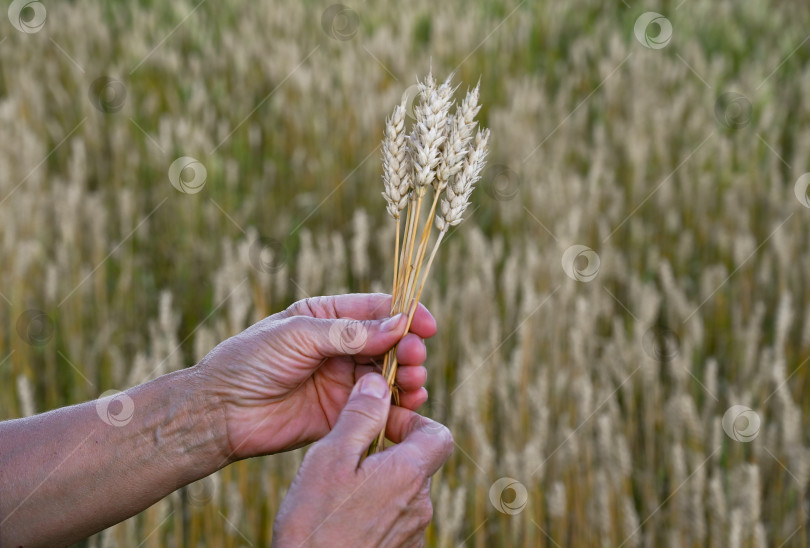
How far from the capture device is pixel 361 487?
1118mm

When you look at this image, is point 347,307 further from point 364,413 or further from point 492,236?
point 492,236

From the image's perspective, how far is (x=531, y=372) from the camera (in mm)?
2270

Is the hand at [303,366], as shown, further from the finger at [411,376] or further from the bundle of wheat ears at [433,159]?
the bundle of wheat ears at [433,159]

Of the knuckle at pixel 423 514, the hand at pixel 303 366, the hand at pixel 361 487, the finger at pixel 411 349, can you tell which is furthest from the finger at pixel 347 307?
the knuckle at pixel 423 514

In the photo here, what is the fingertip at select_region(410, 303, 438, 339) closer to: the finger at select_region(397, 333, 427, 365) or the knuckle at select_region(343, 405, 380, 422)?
the finger at select_region(397, 333, 427, 365)

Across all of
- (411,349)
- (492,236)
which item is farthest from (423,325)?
(492,236)

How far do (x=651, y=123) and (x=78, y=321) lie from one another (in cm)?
246

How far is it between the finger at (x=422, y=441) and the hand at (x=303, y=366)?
62 mm

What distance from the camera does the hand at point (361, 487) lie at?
1091mm

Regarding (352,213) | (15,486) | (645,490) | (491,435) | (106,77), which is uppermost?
(106,77)

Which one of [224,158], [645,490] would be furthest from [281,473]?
[224,158]

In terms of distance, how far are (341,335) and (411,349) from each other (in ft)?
0.37

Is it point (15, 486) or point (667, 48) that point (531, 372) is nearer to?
point (15, 486)

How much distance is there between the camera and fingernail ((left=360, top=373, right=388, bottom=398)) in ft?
3.94
